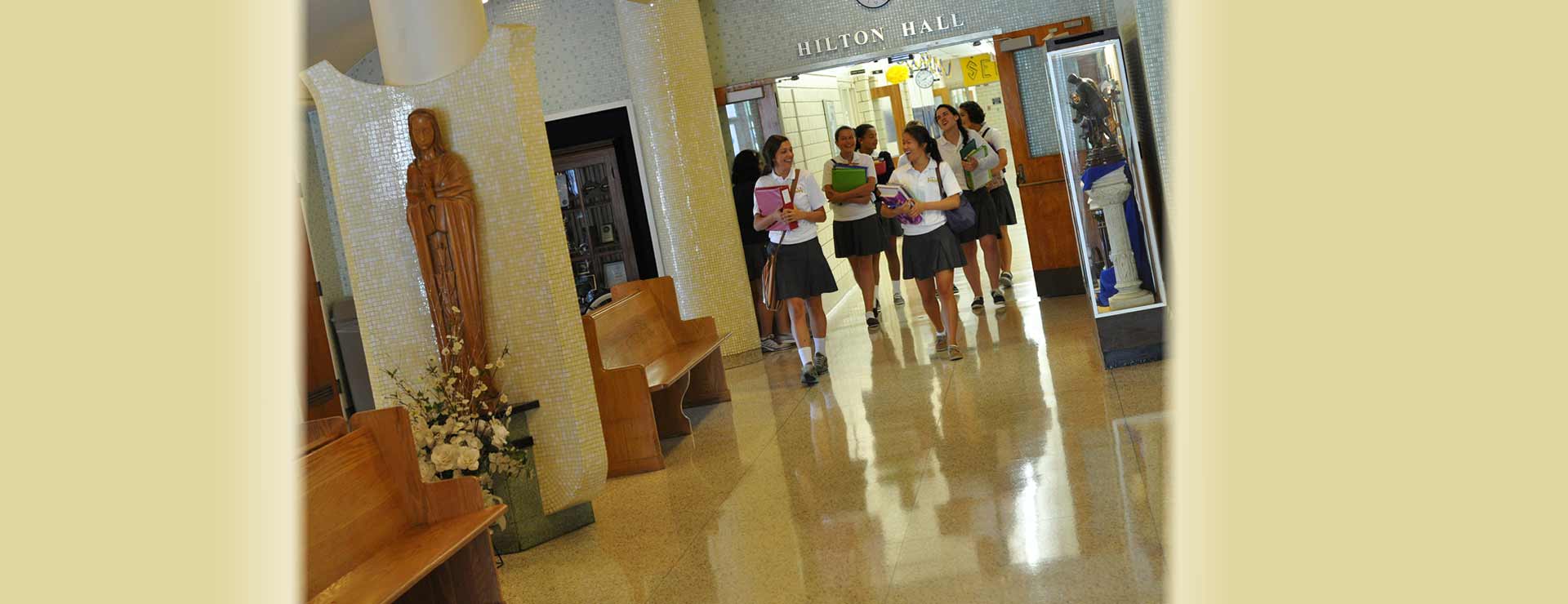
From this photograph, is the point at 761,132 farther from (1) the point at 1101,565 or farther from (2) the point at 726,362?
(1) the point at 1101,565

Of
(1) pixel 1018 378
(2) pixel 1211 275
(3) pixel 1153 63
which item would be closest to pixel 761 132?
(1) pixel 1018 378

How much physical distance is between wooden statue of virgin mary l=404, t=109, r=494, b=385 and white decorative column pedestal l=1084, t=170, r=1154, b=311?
342 centimetres

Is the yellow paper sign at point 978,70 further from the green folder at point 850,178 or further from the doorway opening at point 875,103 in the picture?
the green folder at point 850,178

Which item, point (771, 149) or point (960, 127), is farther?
point (960, 127)

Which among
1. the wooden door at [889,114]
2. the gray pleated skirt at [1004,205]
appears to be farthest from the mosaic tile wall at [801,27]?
the wooden door at [889,114]

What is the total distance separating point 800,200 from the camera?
24.1 ft

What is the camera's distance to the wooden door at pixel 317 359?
9.20 meters

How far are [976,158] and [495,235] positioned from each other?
516cm

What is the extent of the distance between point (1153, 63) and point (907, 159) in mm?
2056

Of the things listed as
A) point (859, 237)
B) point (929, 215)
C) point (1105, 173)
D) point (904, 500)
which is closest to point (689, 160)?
point (859, 237)

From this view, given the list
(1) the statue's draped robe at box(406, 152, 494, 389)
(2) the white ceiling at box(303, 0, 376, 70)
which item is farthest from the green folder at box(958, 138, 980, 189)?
(1) the statue's draped robe at box(406, 152, 494, 389)

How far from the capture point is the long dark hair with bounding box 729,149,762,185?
9.38 m

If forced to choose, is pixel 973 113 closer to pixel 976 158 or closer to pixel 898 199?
pixel 976 158

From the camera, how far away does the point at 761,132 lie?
32.4 ft
